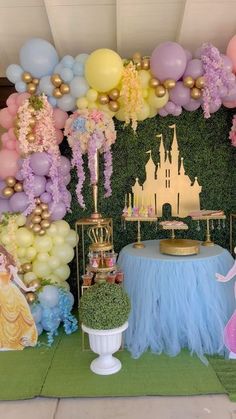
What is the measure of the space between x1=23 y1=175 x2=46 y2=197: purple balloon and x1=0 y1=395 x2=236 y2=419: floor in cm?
170

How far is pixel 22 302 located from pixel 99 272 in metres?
0.70

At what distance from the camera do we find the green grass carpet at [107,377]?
2.63m

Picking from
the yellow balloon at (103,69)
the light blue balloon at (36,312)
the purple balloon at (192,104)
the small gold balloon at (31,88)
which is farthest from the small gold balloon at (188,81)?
the light blue balloon at (36,312)

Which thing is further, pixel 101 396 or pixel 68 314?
pixel 68 314

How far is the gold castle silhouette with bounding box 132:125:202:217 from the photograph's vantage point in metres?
4.04

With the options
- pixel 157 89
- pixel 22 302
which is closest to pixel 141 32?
pixel 157 89

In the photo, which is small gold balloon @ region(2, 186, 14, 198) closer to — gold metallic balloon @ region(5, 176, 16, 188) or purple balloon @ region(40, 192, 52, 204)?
gold metallic balloon @ region(5, 176, 16, 188)

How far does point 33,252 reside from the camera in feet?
11.7

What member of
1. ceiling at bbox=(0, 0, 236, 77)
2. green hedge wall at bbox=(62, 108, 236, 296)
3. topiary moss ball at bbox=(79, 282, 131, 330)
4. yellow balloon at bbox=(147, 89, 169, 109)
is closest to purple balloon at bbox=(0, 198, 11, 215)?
green hedge wall at bbox=(62, 108, 236, 296)

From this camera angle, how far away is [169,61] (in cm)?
320

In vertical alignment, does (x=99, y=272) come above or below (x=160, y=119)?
below

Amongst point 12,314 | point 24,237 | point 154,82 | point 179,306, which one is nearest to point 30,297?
point 12,314

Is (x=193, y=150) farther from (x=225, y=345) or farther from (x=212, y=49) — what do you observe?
(x=225, y=345)

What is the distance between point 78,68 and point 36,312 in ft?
7.15
